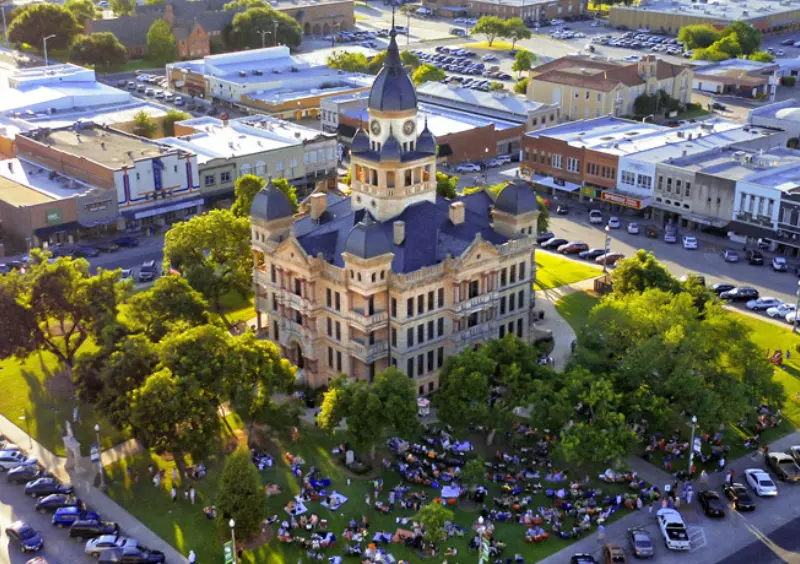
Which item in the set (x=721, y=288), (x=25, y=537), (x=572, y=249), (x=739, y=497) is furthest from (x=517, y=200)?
(x=25, y=537)

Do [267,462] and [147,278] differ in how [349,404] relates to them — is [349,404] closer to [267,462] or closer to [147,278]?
[267,462]

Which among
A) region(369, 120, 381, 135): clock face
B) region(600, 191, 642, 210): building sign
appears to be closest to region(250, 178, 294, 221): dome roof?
region(369, 120, 381, 135): clock face

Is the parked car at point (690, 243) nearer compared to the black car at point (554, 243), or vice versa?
the parked car at point (690, 243)

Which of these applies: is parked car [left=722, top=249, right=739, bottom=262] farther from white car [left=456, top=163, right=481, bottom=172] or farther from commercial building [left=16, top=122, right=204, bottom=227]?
commercial building [left=16, top=122, right=204, bottom=227]

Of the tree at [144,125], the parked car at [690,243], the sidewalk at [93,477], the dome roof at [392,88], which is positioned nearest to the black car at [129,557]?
the sidewalk at [93,477]

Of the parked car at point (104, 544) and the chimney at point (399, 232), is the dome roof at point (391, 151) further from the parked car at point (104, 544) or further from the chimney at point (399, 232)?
the parked car at point (104, 544)

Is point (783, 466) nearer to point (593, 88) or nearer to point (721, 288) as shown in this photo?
point (721, 288)
